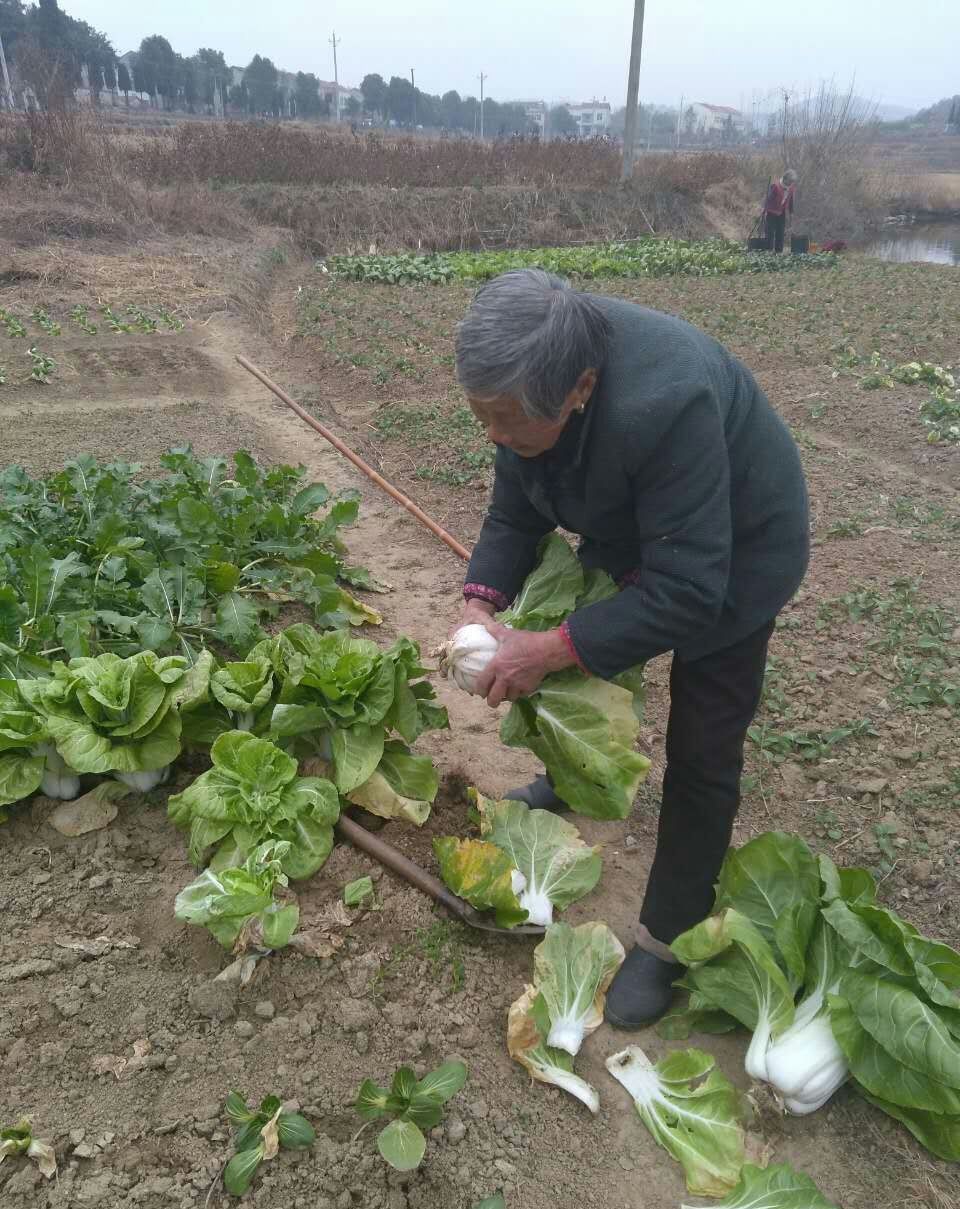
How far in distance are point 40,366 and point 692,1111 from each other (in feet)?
30.0

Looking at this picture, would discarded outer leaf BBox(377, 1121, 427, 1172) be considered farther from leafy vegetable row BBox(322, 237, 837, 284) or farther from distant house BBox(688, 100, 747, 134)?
distant house BBox(688, 100, 747, 134)

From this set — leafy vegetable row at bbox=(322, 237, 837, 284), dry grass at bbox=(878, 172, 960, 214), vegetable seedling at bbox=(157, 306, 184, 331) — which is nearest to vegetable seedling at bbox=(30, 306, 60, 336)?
vegetable seedling at bbox=(157, 306, 184, 331)

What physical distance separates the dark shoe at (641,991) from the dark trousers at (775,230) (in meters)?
21.8

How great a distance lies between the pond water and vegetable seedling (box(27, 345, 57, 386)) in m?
21.8

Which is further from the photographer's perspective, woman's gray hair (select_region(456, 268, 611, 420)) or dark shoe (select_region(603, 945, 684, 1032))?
dark shoe (select_region(603, 945, 684, 1032))

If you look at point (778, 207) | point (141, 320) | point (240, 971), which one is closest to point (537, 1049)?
point (240, 971)

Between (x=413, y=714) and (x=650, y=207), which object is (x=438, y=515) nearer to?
(x=413, y=714)

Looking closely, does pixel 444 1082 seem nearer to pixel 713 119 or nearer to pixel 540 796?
pixel 540 796

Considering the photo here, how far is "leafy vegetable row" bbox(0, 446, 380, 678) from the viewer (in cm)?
335

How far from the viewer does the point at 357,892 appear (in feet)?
8.96

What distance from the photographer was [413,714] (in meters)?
3.05

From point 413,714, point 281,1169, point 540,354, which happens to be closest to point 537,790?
point 413,714

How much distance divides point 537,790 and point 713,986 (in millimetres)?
1078

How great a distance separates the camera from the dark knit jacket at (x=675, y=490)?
1864 millimetres
